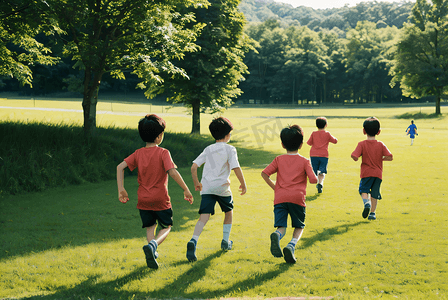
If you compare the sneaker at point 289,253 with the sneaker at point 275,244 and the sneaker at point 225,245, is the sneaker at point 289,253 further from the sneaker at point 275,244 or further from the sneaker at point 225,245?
the sneaker at point 225,245

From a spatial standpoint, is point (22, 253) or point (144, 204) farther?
point (22, 253)

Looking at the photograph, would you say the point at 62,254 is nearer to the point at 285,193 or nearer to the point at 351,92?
the point at 285,193

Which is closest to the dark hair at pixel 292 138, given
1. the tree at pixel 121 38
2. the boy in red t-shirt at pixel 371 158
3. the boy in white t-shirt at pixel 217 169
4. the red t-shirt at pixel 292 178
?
the red t-shirt at pixel 292 178

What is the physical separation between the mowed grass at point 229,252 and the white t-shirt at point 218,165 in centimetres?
95

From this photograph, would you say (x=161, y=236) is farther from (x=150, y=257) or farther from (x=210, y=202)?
(x=210, y=202)

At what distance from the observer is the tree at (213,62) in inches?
747

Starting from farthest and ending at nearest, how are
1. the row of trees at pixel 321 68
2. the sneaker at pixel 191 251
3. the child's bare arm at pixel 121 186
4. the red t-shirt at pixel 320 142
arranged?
the row of trees at pixel 321 68 < the red t-shirt at pixel 320 142 < the sneaker at pixel 191 251 < the child's bare arm at pixel 121 186

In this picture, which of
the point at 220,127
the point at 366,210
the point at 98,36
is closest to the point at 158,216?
the point at 220,127

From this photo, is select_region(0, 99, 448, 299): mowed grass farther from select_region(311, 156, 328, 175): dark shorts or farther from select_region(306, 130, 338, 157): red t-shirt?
select_region(306, 130, 338, 157): red t-shirt

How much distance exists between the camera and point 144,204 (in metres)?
4.56

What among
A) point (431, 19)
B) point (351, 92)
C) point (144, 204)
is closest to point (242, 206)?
point (144, 204)

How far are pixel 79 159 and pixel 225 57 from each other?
10.5 metres

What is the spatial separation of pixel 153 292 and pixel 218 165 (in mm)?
1833

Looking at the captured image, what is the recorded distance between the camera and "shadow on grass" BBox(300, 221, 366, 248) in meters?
5.75
